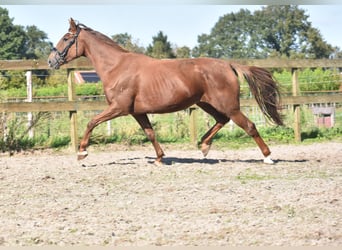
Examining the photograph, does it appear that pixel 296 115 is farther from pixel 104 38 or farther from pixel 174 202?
pixel 174 202

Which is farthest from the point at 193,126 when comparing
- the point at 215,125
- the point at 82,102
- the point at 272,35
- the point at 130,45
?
the point at 272,35

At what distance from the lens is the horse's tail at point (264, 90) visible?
7832mm

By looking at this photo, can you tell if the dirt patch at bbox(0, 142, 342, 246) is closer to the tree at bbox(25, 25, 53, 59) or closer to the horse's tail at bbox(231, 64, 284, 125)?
the horse's tail at bbox(231, 64, 284, 125)

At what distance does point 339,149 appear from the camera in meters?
9.00

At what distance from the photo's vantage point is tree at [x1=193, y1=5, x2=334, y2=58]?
1403 inches

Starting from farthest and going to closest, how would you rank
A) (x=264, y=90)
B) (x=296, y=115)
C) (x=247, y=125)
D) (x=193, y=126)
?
(x=296, y=115) < (x=193, y=126) < (x=264, y=90) < (x=247, y=125)

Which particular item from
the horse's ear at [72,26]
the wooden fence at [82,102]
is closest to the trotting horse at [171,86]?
the horse's ear at [72,26]

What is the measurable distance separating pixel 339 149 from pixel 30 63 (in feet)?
17.9

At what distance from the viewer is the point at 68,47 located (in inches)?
318

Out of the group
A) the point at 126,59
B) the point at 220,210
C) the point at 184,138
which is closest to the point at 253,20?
the point at 184,138

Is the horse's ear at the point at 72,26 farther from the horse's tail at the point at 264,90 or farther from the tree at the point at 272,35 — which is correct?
the tree at the point at 272,35

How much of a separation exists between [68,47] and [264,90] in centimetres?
292

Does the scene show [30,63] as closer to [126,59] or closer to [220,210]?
[126,59]

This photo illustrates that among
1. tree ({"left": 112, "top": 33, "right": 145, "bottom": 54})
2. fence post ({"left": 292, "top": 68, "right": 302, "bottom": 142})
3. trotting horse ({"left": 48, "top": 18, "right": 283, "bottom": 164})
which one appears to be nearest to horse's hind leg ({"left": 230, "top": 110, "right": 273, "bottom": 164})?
trotting horse ({"left": 48, "top": 18, "right": 283, "bottom": 164})
